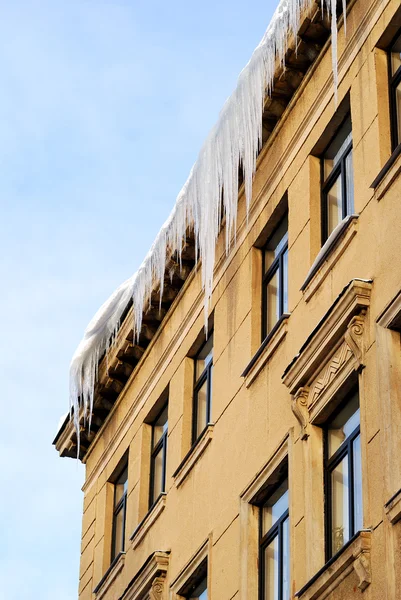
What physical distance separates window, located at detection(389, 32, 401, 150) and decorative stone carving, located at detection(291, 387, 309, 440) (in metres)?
2.44

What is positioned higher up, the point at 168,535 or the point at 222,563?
the point at 168,535

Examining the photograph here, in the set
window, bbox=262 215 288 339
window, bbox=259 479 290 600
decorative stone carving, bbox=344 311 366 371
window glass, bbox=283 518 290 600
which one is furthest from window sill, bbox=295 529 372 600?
window, bbox=262 215 288 339

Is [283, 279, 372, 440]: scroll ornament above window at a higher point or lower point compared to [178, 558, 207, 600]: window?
higher

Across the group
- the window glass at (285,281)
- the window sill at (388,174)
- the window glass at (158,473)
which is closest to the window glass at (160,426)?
the window glass at (158,473)

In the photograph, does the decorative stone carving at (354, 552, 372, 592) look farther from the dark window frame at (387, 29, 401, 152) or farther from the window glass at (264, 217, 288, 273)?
the window glass at (264, 217, 288, 273)

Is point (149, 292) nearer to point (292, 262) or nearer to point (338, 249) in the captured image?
point (292, 262)

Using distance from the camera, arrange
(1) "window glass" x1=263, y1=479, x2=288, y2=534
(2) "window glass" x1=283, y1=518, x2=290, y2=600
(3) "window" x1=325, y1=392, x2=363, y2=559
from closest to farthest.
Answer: (3) "window" x1=325, y1=392, x2=363, y2=559 → (2) "window glass" x1=283, y1=518, x2=290, y2=600 → (1) "window glass" x1=263, y1=479, x2=288, y2=534

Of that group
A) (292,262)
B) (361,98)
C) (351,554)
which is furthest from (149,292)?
(351,554)

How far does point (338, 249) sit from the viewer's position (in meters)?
13.8

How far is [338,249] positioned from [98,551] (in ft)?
31.1

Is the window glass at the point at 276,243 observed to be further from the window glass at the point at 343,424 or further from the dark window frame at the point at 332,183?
the window glass at the point at 343,424

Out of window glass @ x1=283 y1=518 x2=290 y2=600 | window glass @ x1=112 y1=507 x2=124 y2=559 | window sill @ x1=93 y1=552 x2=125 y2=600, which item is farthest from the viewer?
window glass @ x1=112 y1=507 x2=124 y2=559

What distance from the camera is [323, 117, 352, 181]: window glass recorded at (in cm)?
1490

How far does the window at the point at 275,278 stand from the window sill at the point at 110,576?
5263 mm
